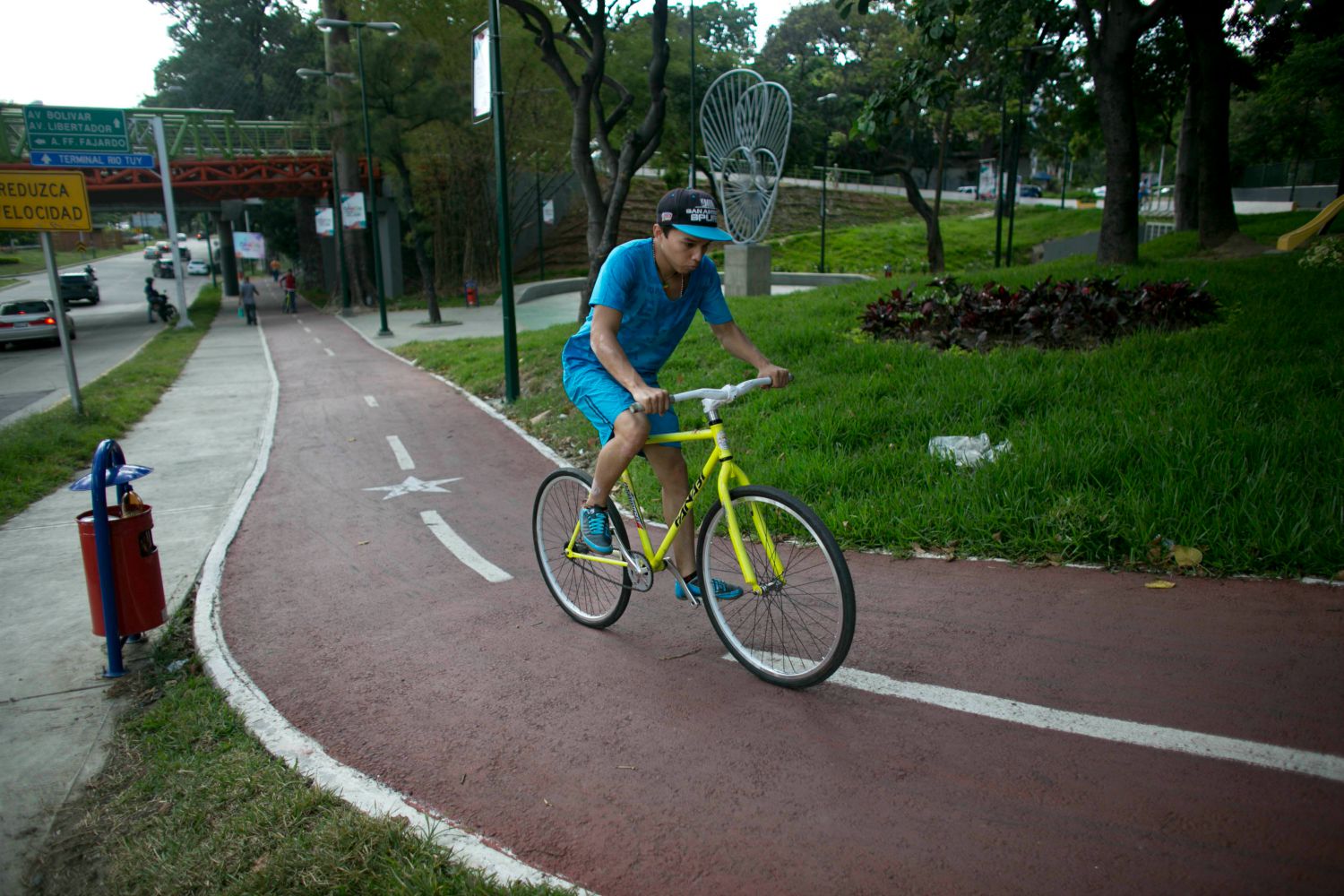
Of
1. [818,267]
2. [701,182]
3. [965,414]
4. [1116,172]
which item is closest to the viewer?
[965,414]

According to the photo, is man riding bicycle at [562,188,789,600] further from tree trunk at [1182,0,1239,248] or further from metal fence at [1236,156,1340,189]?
metal fence at [1236,156,1340,189]

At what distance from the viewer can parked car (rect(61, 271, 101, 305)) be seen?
35.2 meters

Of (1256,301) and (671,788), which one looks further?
(1256,301)

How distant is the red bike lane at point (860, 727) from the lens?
2.66m

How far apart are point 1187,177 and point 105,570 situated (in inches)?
926

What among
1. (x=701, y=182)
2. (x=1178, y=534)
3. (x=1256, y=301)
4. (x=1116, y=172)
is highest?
(x=701, y=182)

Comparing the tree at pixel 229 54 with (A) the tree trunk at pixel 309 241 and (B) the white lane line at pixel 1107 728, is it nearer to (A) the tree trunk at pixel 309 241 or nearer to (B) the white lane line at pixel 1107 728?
(A) the tree trunk at pixel 309 241

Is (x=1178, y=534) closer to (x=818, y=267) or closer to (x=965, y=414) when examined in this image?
(x=965, y=414)

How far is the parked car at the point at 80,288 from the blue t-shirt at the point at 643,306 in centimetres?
3798

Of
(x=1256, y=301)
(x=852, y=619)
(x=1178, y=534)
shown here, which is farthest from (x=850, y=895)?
(x=1256, y=301)

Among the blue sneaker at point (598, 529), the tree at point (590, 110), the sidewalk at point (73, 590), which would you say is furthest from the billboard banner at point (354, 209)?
the blue sneaker at point (598, 529)

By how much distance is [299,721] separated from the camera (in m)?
3.81

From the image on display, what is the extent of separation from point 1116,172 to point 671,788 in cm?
1216

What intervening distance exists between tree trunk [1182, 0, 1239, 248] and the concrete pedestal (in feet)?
26.9
